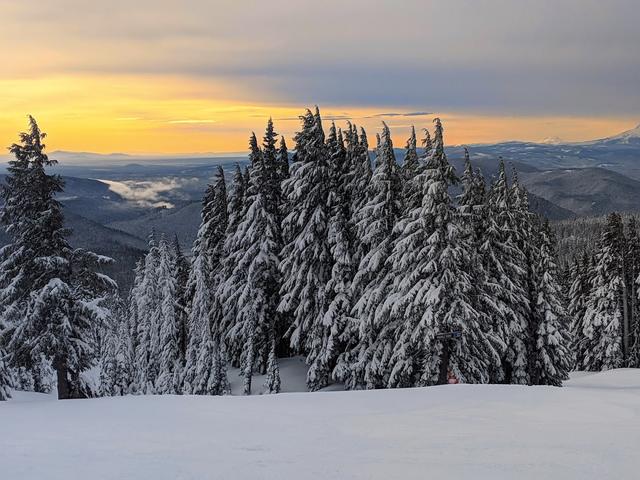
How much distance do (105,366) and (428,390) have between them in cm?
4872

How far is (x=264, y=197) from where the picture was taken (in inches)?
1273

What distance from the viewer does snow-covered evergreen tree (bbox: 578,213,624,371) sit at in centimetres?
4391

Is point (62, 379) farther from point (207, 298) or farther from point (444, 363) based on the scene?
point (444, 363)

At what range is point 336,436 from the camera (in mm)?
11000

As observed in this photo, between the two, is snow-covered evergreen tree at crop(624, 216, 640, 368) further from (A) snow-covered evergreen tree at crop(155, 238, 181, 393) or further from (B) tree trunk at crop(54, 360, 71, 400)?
(B) tree trunk at crop(54, 360, 71, 400)

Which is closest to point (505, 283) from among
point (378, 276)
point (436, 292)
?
point (378, 276)

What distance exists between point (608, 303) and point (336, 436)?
41.8 m

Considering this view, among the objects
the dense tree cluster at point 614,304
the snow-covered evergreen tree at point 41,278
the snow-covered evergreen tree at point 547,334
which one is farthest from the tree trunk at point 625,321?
the snow-covered evergreen tree at point 41,278

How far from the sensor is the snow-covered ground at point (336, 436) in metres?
8.75

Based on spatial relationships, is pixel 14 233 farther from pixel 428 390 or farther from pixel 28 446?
pixel 428 390

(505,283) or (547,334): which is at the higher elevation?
(505,283)

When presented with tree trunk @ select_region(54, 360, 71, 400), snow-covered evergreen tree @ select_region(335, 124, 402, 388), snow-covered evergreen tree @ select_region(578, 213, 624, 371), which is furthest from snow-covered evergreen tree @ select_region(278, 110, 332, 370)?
snow-covered evergreen tree @ select_region(578, 213, 624, 371)

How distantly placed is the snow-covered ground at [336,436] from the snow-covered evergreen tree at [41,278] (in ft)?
20.0

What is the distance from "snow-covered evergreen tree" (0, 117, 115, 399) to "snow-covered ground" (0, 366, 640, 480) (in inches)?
240
